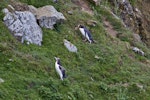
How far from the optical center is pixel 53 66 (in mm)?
19344

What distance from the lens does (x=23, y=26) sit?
68.5 ft

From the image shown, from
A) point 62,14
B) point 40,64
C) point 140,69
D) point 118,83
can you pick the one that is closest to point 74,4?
point 62,14

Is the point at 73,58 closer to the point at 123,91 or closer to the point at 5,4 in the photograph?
the point at 123,91

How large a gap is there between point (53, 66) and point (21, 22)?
310cm

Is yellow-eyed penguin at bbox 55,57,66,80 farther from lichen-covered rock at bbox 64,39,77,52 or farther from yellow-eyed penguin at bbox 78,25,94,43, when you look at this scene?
yellow-eyed penguin at bbox 78,25,94,43

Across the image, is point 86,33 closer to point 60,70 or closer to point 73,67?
point 73,67

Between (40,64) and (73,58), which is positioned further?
(73,58)

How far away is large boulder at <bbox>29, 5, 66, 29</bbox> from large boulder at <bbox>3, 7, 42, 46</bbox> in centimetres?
92

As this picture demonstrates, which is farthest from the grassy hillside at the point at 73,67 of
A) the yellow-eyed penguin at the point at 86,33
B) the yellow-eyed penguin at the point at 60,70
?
the yellow-eyed penguin at the point at 86,33

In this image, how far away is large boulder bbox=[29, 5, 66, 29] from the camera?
2278 centimetres

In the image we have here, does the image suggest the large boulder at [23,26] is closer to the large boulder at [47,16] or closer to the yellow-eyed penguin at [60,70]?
the large boulder at [47,16]

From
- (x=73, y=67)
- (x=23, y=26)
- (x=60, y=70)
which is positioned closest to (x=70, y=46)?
(x=73, y=67)

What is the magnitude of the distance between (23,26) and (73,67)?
3.04 metres

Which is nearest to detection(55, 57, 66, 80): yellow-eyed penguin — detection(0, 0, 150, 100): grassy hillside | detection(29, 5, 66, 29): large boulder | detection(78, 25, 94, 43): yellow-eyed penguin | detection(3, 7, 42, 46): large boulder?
detection(0, 0, 150, 100): grassy hillside
